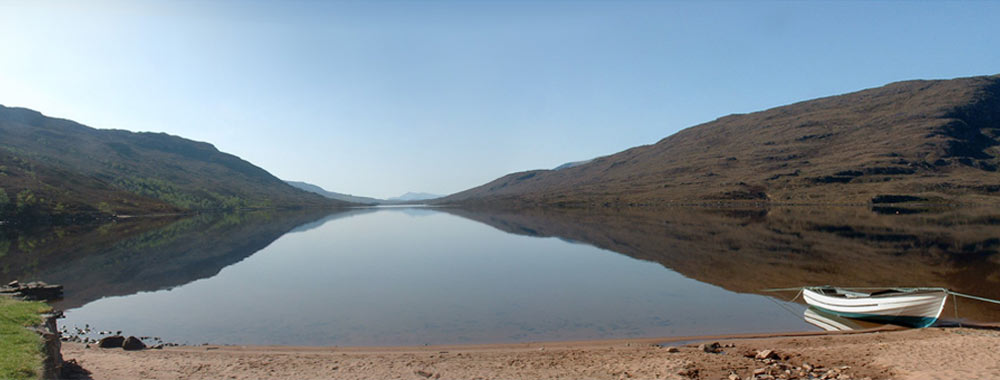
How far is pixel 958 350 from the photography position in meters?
13.0

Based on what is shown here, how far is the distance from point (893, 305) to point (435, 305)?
19.7 meters

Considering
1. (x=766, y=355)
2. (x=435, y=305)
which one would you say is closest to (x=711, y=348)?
(x=766, y=355)

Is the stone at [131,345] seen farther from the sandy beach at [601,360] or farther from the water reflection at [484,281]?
the water reflection at [484,281]

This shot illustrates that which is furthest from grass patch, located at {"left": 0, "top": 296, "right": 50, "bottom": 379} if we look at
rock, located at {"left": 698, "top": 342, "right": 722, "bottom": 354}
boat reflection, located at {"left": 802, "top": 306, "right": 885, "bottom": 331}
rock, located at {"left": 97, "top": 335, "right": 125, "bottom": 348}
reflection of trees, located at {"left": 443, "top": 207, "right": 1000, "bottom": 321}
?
reflection of trees, located at {"left": 443, "top": 207, "right": 1000, "bottom": 321}

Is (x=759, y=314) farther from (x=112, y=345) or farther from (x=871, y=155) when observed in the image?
(x=871, y=155)

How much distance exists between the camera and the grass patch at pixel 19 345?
931 centimetres

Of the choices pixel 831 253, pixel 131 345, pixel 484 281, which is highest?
pixel 131 345

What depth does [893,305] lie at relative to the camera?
1772 cm

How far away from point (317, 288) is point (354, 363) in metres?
16.7

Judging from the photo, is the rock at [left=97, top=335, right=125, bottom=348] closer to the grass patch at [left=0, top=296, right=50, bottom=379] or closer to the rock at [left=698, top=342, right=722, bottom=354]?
the grass patch at [left=0, top=296, right=50, bottom=379]

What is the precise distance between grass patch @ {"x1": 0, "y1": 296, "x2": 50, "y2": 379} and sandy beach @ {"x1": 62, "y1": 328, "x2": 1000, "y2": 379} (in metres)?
1.55

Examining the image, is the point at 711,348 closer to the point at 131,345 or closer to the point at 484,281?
the point at 484,281

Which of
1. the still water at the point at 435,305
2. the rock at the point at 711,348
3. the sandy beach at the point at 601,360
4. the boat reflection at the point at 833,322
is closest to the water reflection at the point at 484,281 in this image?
the still water at the point at 435,305

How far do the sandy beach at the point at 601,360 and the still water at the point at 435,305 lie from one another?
2175mm
